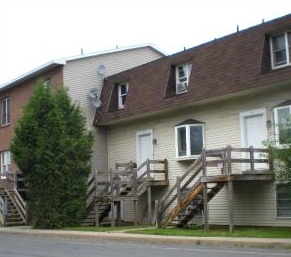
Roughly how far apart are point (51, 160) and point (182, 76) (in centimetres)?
680

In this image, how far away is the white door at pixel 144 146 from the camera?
27.5 meters

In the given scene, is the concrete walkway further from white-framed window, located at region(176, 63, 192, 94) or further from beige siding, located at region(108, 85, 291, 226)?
white-framed window, located at region(176, 63, 192, 94)

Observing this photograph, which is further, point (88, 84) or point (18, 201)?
point (88, 84)

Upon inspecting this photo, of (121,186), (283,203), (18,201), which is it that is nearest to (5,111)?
(18,201)

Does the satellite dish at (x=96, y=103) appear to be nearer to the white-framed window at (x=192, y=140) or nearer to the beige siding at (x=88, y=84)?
the beige siding at (x=88, y=84)

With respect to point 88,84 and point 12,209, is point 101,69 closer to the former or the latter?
point 88,84

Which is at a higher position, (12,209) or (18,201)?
(18,201)

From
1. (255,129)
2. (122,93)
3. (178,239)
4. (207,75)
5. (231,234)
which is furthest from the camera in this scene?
(122,93)

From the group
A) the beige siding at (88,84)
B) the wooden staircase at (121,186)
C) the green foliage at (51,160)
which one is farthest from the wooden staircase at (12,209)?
the beige siding at (88,84)

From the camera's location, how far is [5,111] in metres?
35.5

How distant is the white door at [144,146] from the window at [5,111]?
414 inches

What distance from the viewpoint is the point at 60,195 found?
25406mm

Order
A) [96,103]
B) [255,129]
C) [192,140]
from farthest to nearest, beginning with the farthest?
[96,103], [192,140], [255,129]

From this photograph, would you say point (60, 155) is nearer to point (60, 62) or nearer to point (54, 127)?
point (54, 127)
